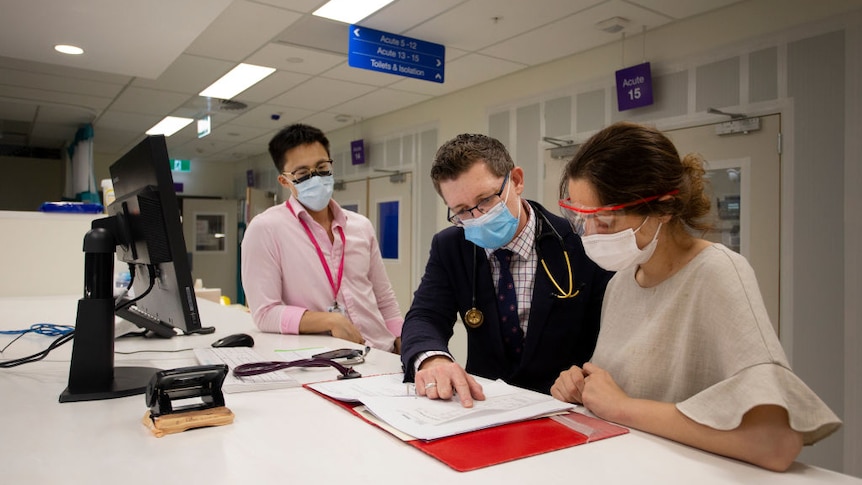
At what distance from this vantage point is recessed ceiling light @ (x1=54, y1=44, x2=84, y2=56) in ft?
13.2

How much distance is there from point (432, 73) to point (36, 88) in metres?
4.16

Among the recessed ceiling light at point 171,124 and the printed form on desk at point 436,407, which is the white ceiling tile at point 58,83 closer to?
the recessed ceiling light at point 171,124

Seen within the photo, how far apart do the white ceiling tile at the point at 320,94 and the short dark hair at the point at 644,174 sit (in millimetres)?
4210

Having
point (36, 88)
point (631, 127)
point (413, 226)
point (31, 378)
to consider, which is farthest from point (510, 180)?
point (36, 88)

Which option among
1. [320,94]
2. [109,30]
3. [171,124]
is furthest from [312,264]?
[171,124]

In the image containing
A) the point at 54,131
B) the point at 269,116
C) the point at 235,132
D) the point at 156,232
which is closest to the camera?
the point at 156,232

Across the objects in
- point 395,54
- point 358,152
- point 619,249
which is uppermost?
point 395,54

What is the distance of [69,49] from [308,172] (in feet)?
9.26

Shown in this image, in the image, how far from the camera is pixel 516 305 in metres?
1.69

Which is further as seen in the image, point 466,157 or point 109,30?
point 109,30

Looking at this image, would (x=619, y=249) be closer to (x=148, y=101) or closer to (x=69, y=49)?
(x=69, y=49)

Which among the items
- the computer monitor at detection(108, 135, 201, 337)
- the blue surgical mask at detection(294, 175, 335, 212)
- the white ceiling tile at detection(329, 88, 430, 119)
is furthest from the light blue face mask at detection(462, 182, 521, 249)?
the white ceiling tile at detection(329, 88, 430, 119)

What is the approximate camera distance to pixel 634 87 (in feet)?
12.6

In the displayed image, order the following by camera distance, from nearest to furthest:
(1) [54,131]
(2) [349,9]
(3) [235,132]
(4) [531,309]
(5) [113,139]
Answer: (4) [531,309] → (2) [349,9] → (3) [235,132] → (1) [54,131] → (5) [113,139]
